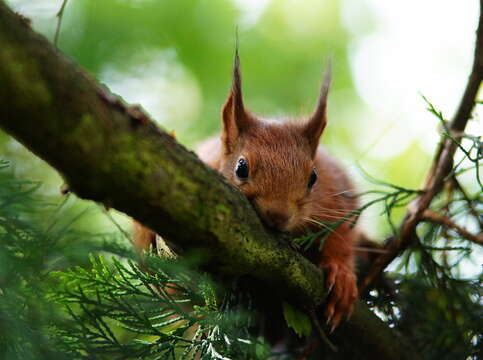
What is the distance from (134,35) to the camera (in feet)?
21.8

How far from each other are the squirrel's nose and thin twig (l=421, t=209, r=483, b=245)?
3.16 ft

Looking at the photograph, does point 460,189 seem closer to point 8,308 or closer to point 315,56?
point 8,308

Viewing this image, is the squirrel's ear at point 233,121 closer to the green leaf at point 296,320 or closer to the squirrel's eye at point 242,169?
the squirrel's eye at point 242,169

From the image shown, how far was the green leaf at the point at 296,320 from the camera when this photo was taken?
2246 mm

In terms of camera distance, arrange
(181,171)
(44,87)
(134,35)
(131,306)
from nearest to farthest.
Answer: (44,87) < (181,171) < (131,306) < (134,35)

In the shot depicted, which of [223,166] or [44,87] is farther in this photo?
[223,166]

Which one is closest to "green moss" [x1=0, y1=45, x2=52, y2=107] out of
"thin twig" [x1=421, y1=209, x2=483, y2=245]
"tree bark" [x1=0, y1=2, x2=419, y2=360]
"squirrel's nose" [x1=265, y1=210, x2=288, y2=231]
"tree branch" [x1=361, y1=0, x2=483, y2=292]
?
"tree bark" [x1=0, y1=2, x2=419, y2=360]

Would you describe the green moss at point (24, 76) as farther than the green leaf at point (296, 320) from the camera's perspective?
No

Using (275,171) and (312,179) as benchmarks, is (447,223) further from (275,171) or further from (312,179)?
(275,171)

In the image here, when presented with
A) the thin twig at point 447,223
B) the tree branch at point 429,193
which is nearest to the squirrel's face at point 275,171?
the tree branch at point 429,193

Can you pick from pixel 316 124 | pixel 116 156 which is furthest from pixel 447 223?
pixel 116 156

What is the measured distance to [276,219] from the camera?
2.30 meters

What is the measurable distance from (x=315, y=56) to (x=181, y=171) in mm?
6660

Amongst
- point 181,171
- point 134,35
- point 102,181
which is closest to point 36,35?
point 102,181
